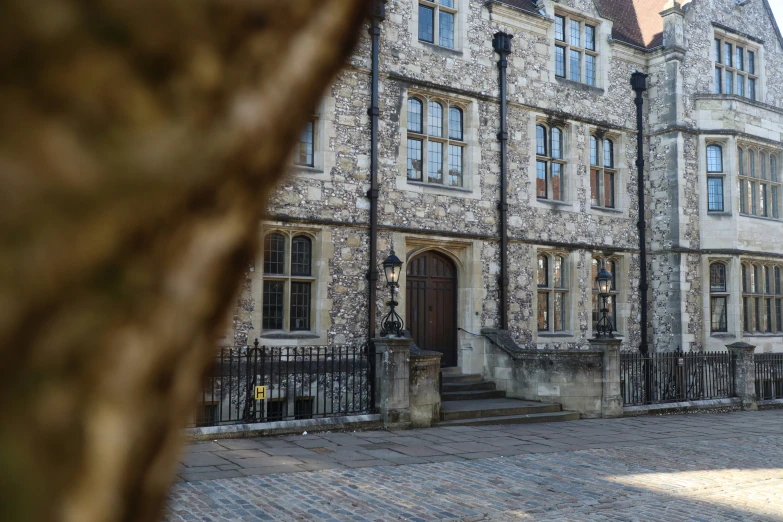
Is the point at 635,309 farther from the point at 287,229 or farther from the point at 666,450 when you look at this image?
the point at 287,229

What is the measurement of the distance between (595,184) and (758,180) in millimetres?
5080

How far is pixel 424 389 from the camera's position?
1128cm

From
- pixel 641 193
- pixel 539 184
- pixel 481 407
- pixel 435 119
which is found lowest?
pixel 481 407

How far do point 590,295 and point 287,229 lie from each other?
8096mm

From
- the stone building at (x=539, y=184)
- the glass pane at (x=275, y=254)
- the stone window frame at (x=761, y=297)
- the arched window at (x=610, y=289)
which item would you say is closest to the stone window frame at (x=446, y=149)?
the stone building at (x=539, y=184)

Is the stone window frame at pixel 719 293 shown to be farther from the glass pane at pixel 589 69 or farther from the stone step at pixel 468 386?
the stone step at pixel 468 386

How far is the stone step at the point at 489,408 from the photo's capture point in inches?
466

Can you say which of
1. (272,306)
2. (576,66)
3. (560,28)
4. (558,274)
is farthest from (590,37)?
(272,306)

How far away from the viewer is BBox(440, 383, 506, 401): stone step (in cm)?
1332

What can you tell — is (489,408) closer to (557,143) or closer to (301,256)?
(301,256)

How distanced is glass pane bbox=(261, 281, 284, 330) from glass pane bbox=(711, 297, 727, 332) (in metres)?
11.8

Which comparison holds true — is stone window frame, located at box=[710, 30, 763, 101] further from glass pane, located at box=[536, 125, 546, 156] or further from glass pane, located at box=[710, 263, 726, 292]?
glass pane, located at box=[536, 125, 546, 156]

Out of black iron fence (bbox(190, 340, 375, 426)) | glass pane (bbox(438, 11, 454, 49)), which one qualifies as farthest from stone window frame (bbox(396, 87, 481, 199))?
black iron fence (bbox(190, 340, 375, 426))

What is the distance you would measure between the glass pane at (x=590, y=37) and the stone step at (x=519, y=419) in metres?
9.71
